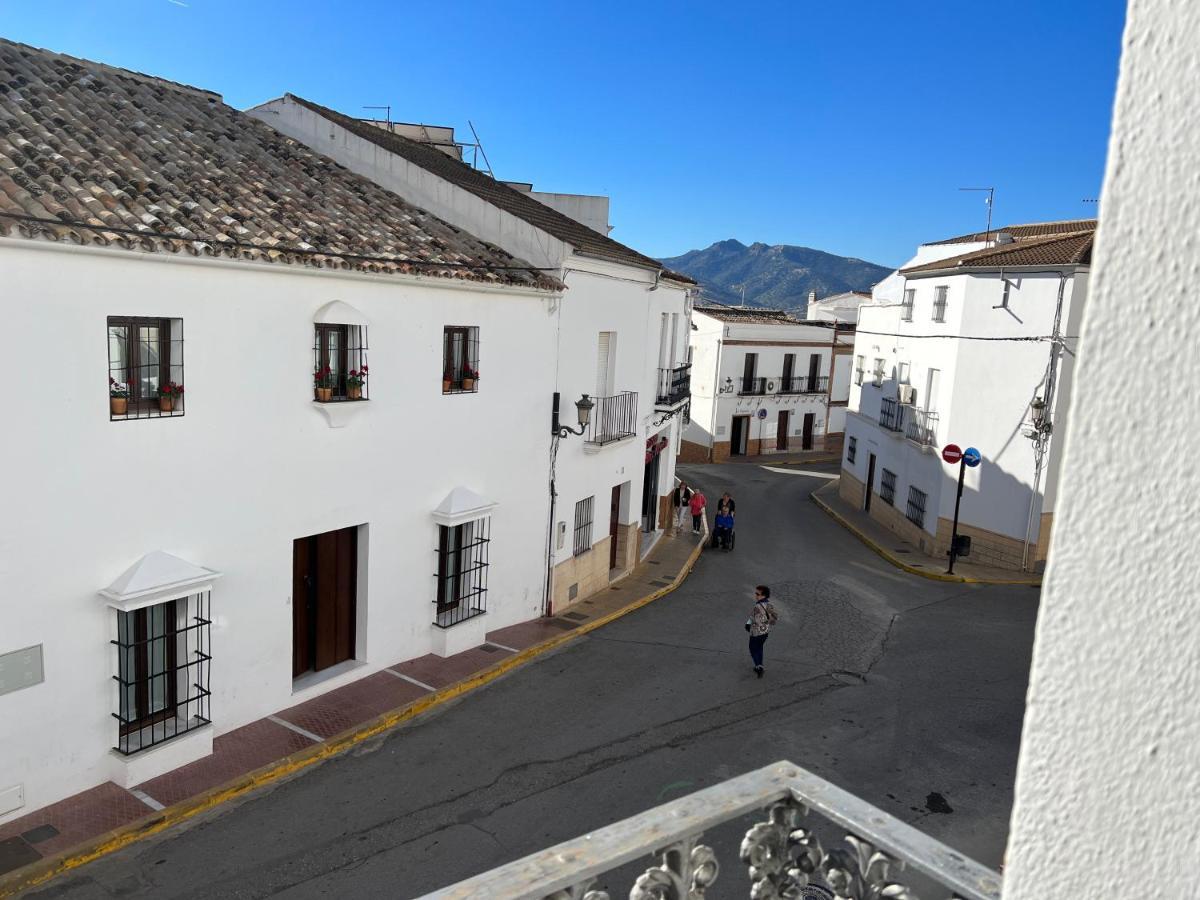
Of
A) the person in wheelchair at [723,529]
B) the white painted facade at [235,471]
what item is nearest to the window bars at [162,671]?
the white painted facade at [235,471]

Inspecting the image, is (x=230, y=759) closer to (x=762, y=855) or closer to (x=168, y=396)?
(x=168, y=396)

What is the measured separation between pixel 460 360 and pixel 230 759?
5796 mm

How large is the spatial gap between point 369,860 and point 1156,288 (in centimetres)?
847

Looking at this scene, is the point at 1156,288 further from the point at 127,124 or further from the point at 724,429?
the point at 724,429

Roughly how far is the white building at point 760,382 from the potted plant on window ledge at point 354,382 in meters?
26.8

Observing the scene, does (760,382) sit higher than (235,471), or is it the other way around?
(235,471)

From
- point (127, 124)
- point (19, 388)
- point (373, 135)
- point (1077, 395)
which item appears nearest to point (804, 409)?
point (373, 135)

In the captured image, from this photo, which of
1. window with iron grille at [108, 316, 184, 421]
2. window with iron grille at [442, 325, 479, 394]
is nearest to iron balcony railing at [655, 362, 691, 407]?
window with iron grille at [442, 325, 479, 394]

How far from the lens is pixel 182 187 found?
10172mm

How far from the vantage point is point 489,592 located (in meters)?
13.6

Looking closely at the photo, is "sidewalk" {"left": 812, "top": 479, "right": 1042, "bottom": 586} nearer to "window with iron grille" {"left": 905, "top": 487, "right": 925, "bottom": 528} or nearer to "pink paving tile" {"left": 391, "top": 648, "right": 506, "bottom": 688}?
"window with iron grille" {"left": 905, "top": 487, "right": 925, "bottom": 528}

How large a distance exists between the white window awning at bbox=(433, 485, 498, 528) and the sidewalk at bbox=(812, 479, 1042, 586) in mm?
11704

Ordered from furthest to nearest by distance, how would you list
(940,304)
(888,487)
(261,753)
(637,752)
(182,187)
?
(888,487) → (940,304) → (637,752) → (182,187) → (261,753)

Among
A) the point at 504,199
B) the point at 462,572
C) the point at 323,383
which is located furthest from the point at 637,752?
the point at 504,199
